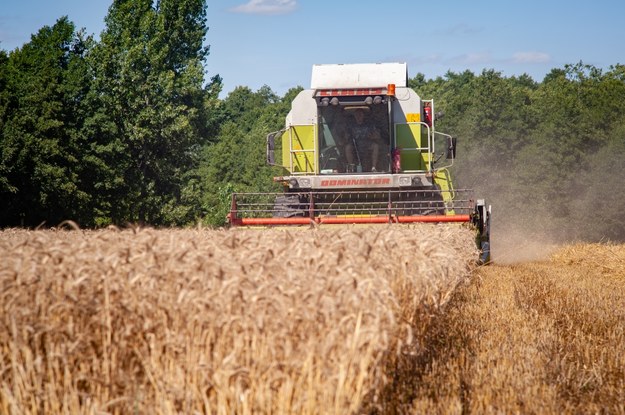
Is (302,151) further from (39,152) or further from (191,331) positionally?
(39,152)

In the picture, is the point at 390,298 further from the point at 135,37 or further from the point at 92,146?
the point at 135,37

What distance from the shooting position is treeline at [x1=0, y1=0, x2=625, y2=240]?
30.5 meters

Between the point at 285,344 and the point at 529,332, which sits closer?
the point at 285,344

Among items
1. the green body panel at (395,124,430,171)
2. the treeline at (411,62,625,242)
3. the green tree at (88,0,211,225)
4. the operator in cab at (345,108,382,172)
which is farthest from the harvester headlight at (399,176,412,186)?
the treeline at (411,62,625,242)

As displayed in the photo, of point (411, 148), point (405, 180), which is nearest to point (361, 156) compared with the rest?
point (405, 180)

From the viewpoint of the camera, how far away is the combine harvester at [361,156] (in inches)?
629

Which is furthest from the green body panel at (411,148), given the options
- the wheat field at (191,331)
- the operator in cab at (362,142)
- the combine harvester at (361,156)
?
the wheat field at (191,331)

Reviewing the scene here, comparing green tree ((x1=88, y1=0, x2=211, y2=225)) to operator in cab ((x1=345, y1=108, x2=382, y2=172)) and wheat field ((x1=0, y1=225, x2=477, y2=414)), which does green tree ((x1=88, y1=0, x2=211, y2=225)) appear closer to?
operator in cab ((x1=345, y1=108, x2=382, y2=172))

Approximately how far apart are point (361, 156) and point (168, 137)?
88.3 ft

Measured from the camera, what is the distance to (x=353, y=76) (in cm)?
1811

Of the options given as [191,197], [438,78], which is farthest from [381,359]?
[438,78]

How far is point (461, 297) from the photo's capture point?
460 inches

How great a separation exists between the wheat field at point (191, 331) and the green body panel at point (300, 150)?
11.5 meters

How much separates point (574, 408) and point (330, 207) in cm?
1022
